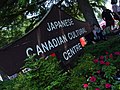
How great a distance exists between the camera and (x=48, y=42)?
4758 millimetres

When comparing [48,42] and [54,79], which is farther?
[48,42]

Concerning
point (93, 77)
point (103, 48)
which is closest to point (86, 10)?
point (103, 48)

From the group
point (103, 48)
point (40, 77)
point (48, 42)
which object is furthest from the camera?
point (103, 48)

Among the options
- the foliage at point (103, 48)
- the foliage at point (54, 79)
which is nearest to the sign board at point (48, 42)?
the foliage at point (54, 79)

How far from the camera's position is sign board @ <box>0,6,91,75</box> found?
12.8 feet

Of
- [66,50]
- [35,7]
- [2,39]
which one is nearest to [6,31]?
[2,39]

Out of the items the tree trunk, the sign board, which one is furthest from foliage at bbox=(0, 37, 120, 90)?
the tree trunk

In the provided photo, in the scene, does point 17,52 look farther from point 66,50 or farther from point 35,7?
point 35,7

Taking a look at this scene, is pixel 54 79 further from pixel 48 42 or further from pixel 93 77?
pixel 48 42

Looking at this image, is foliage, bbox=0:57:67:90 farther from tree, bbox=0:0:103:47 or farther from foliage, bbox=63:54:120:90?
tree, bbox=0:0:103:47

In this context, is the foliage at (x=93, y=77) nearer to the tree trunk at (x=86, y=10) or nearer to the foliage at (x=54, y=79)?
the foliage at (x=54, y=79)

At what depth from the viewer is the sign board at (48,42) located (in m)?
3.91

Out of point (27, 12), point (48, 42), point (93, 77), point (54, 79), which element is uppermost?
point (27, 12)

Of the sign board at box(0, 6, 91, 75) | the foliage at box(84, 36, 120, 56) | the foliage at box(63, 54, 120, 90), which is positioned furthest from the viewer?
the foliage at box(84, 36, 120, 56)
